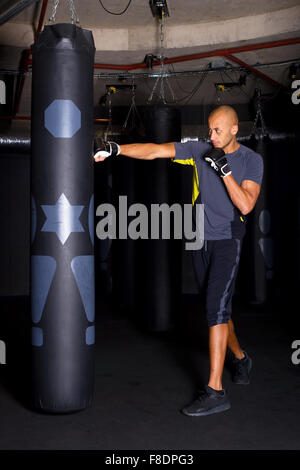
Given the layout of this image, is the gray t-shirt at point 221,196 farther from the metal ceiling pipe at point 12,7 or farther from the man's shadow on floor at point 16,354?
the metal ceiling pipe at point 12,7

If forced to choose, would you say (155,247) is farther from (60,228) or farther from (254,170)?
(60,228)

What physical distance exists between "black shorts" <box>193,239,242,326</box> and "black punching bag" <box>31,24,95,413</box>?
638 millimetres

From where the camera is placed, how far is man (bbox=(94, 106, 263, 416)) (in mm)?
2615

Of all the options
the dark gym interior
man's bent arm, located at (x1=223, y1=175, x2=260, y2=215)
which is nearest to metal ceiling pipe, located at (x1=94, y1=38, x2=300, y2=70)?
the dark gym interior

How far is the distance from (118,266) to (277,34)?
309 centimetres

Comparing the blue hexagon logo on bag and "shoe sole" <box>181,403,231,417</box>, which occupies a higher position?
the blue hexagon logo on bag

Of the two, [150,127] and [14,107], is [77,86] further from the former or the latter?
[14,107]

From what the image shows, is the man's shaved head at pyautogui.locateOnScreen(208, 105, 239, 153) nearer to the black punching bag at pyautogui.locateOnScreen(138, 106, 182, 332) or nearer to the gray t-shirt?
the gray t-shirt

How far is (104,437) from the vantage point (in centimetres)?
225

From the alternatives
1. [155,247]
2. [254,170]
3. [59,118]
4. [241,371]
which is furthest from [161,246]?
[59,118]

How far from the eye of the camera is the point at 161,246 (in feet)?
15.2

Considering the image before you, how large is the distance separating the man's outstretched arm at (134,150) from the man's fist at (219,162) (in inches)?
13.6

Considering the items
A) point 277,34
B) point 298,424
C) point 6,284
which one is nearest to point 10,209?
point 6,284

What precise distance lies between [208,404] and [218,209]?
1010 mm
